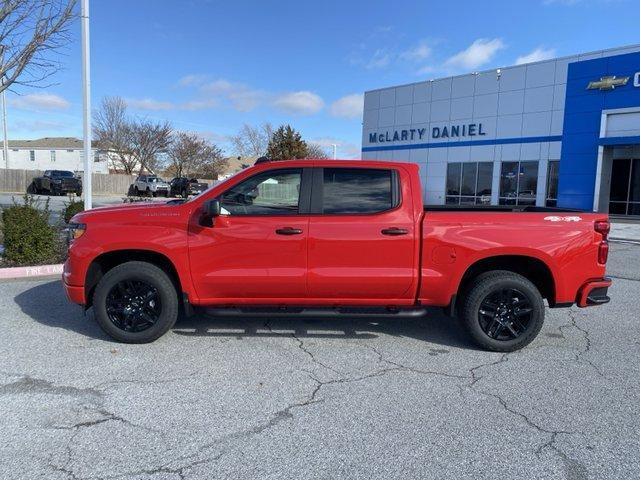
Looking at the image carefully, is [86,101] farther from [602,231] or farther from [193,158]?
[193,158]

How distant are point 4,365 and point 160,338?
4.53 ft

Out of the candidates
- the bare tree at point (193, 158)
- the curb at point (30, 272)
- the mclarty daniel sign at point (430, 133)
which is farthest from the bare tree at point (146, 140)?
the curb at point (30, 272)

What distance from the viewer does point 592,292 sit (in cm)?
482

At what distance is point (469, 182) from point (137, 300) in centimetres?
2687

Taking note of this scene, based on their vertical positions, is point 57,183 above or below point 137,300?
above

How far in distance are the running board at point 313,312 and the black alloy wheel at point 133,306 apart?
1.77ft

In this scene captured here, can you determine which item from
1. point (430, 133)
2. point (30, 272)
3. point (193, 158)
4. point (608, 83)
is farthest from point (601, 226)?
point (193, 158)

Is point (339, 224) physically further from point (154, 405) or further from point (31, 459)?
point (31, 459)

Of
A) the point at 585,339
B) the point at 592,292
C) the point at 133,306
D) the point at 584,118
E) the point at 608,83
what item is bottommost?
the point at 585,339

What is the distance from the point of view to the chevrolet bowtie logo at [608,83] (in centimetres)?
2261

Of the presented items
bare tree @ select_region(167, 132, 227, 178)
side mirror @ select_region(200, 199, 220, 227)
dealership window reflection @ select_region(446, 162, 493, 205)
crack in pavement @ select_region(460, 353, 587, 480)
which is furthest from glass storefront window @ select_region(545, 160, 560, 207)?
bare tree @ select_region(167, 132, 227, 178)

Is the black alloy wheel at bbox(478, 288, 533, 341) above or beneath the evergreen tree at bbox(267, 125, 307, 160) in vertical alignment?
beneath

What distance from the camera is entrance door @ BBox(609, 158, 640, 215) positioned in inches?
934

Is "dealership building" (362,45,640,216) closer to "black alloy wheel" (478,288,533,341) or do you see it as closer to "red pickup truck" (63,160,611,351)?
"red pickup truck" (63,160,611,351)
